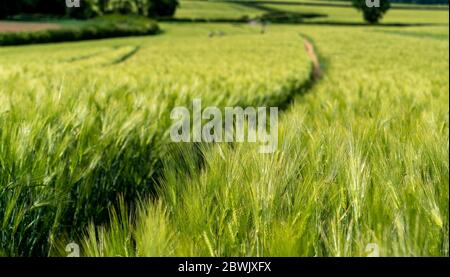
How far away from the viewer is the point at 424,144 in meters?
1.51

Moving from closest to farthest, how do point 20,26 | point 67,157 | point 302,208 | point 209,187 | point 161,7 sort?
point 302,208 < point 209,187 < point 67,157 < point 20,26 < point 161,7

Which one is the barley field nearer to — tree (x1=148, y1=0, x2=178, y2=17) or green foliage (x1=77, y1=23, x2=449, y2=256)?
green foliage (x1=77, y1=23, x2=449, y2=256)

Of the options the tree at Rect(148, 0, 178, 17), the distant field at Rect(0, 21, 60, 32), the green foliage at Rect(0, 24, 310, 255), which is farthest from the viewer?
the tree at Rect(148, 0, 178, 17)

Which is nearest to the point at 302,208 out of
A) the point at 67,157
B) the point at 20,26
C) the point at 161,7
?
the point at 67,157

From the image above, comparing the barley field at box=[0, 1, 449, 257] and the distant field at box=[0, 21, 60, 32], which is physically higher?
the distant field at box=[0, 21, 60, 32]

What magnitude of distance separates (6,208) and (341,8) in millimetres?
79037

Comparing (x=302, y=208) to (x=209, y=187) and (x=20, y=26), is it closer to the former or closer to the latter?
(x=209, y=187)

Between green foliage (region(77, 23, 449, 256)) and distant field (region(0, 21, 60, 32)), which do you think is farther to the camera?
distant field (region(0, 21, 60, 32))

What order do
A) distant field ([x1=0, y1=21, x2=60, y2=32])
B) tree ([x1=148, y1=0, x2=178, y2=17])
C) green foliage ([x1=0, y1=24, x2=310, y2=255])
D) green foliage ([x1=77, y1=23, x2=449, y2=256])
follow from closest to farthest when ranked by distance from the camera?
1. green foliage ([x1=77, y1=23, x2=449, y2=256])
2. green foliage ([x1=0, y1=24, x2=310, y2=255])
3. distant field ([x1=0, y1=21, x2=60, y2=32])
4. tree ([x1=148, y1=0, x2=178, y2=17])

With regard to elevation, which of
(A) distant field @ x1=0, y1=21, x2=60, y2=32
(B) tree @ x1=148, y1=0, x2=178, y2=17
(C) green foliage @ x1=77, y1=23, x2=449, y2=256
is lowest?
(C) green foliage @ x1=77, y1=23, x2=449, y2=256

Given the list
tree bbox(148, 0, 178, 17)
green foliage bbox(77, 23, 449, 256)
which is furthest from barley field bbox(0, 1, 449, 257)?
tree bbox(148, 0, 178, 17)
